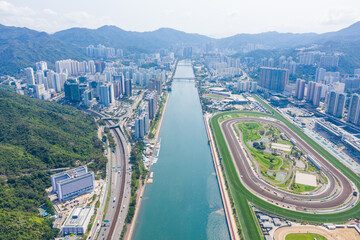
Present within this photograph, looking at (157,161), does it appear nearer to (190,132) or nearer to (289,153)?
(190,132)

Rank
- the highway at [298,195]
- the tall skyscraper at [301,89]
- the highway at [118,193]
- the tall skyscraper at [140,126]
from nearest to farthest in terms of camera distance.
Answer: the highway at [118,193]
the highway at [298,195]
the tall skyscraper at [140,126]
the tall skyscraper at [301,89]

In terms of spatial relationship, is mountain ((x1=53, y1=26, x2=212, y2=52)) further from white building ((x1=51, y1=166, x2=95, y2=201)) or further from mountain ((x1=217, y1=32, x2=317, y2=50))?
white building ((x1=51, y1=166, x2=95, y2=201))

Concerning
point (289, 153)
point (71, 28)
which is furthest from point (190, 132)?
point (71, 28)

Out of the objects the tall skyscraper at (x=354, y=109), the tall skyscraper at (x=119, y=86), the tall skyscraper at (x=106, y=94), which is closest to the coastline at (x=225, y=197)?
the tall skyscraper at (x=354, y=109)

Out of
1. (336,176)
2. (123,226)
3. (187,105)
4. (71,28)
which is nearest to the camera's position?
(123,226)

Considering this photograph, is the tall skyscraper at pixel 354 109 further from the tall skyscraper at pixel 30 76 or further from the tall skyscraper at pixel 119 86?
the tall skyscraper at pixel 30 76

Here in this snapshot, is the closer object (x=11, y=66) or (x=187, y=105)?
(x=187, y=105)

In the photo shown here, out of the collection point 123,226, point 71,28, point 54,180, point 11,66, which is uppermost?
point 71,28
